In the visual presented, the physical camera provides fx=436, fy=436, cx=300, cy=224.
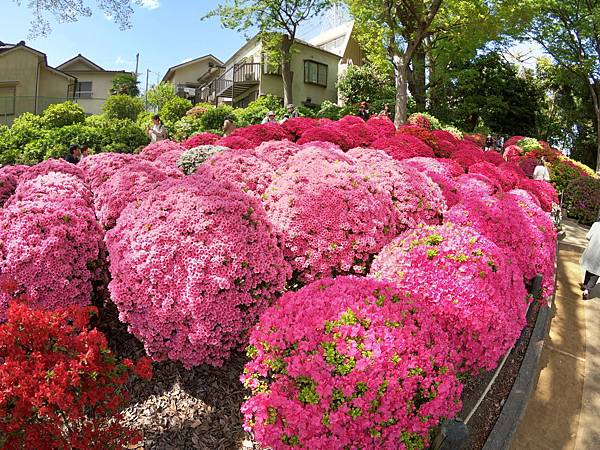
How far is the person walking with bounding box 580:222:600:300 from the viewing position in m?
7.36

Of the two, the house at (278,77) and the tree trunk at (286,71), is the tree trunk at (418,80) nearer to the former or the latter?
the tree trunk at (286,71)

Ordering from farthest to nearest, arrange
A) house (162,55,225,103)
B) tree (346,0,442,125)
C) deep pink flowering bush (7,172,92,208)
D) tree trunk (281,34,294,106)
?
house (162,55,225,103), tree trunk (281,34,294,106), tree (346,0,442,125), deep pink flowering bush (7,172,92,208)

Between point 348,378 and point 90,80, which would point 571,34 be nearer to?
point 348,378

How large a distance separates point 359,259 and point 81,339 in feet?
7.96

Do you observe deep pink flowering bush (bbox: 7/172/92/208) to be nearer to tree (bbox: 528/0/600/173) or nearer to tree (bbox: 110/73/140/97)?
tree (bbox: 528/0/600/173)

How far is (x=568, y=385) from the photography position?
483cm

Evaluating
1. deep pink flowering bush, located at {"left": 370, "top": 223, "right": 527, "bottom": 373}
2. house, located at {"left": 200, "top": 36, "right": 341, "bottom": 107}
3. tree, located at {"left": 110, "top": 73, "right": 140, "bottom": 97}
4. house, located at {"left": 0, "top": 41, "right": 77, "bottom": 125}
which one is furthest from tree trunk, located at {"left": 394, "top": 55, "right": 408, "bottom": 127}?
tree, located at {"left": 110, "top": 73, "right": 140, "bottom": 97}

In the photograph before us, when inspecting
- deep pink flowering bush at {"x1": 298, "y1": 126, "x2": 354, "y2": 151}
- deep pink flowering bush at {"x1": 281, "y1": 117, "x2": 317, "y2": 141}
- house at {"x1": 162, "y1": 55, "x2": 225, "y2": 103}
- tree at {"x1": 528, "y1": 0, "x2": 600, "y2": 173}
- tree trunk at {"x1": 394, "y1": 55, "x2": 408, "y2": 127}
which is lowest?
deep pink flowering bush at {"x1": 298, "y1": 126, "x2": 354, "y2": 151}

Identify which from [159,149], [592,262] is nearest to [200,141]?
[159,149]

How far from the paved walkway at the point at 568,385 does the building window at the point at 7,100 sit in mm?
33470

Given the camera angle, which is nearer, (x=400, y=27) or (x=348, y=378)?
(x=348, y=378)

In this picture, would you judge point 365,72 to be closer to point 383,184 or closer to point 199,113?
point 199,113

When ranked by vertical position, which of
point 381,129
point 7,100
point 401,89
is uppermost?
point 7,100

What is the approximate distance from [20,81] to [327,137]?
29.9 metres
